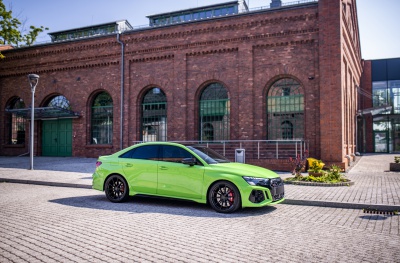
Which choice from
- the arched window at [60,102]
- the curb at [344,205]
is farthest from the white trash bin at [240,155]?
the arched window at [60,102]

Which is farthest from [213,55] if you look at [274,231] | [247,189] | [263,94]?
[274,231]

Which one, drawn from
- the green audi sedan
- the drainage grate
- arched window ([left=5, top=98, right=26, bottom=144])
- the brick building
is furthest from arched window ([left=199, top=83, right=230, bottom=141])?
arched window ([left=5, top=98, right=26, bottom=144])

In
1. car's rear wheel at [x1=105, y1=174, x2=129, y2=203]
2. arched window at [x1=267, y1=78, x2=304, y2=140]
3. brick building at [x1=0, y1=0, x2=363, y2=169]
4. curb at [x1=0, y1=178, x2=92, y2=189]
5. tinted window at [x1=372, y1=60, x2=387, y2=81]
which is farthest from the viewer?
tinted window at [x1=372, y1=60, x2=387, y2=81]

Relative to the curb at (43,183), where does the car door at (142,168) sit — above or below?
above

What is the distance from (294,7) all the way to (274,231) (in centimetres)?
1352

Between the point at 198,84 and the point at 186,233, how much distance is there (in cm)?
1377

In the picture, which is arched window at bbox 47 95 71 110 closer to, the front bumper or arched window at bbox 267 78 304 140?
A: arched window at bbox 267 78 304 140

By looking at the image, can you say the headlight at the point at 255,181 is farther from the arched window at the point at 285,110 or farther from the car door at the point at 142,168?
the arched window at the point at 285,110

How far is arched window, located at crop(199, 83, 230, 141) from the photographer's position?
17.9 m

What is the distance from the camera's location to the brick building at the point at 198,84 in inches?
610

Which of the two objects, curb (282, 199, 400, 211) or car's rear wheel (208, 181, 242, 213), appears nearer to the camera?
car's rear wheel (208, 181, 242, 213)

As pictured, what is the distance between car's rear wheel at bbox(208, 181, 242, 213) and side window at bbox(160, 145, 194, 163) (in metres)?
1.04

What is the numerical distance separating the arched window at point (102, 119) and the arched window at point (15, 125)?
648 cm

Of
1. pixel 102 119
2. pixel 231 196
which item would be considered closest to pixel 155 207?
pixel 231 196
